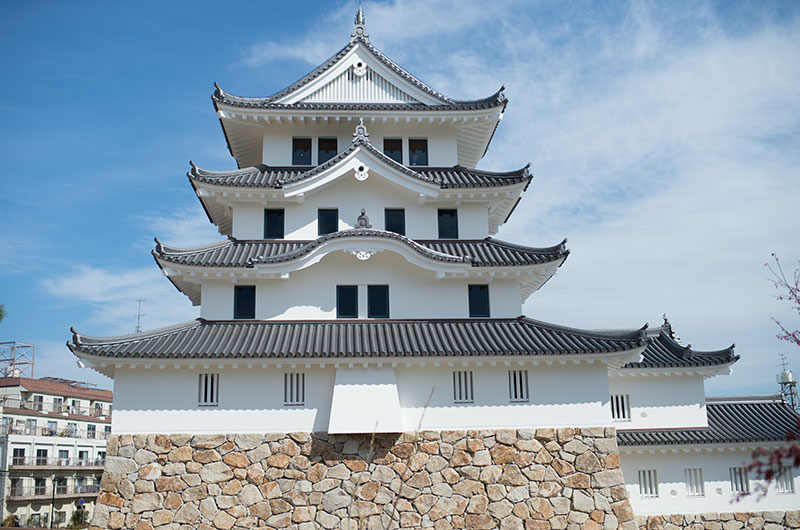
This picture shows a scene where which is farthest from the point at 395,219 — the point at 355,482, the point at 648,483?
the point at 648,483

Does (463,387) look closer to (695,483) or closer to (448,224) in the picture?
(448,224)

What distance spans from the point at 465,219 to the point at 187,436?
9.72 metres

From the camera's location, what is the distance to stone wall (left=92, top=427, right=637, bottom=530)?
15.5 meters

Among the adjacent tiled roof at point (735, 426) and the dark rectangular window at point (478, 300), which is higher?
the dark rectangular window at point (478, 300)

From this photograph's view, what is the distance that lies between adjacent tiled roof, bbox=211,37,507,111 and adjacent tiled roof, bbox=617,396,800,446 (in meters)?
10.6

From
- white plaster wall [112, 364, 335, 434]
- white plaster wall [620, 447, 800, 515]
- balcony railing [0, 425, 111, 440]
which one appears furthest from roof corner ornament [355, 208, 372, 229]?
balcony railing [0, 425, 111, 440]

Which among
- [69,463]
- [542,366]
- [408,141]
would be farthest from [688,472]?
[69,463]

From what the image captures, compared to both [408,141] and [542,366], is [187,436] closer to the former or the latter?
[542,366]

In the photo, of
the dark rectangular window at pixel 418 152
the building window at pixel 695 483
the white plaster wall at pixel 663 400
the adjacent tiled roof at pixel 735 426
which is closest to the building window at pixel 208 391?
the dark rectangular window at pixel 418 152

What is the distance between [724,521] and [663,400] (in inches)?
146

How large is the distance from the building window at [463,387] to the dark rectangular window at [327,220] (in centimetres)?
568

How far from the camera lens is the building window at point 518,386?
16.8 meters

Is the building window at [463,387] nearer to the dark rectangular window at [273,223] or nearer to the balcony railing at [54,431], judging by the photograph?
the dark rectangular window at [273,223]

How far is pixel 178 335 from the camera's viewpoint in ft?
55.7
